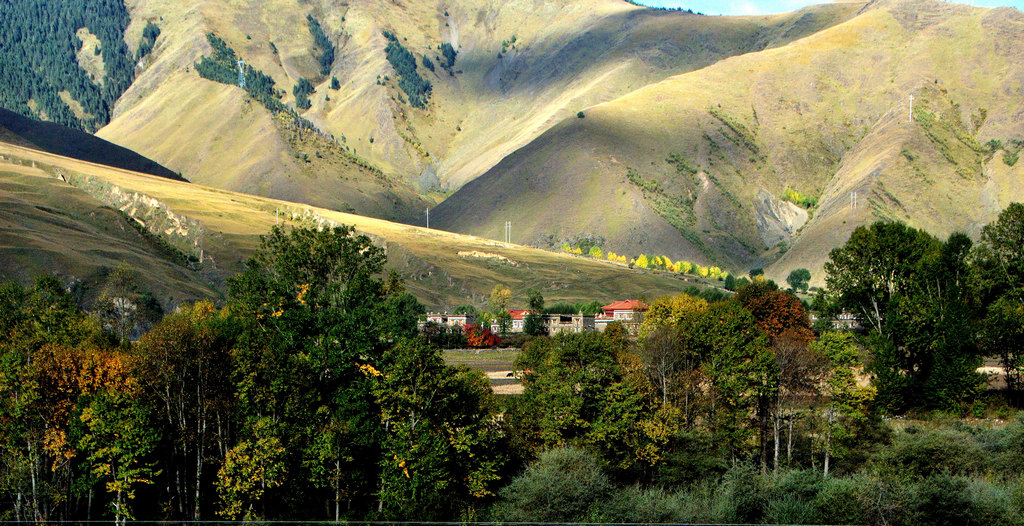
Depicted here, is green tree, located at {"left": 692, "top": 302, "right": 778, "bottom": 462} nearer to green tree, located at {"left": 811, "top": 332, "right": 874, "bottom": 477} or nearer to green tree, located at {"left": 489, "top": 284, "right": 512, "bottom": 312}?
green tree, located at {"left": 811, "top": 332, "right": 874, "bottom": 477}

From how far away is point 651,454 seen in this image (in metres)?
49.8

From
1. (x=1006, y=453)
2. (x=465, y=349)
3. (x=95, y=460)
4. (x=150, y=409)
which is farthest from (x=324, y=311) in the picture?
(x=465, y=349)

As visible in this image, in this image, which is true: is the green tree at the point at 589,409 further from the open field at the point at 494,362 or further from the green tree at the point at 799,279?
the green tree at the point at 799,279

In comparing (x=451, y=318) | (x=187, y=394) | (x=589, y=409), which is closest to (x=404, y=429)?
(x=187, y=394)

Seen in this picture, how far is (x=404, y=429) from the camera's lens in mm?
43656

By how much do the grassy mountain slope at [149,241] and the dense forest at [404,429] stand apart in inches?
1055

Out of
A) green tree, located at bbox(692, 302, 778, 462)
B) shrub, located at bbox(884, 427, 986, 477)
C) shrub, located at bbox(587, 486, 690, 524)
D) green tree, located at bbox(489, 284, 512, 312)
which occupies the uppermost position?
green tree, located at bbox(489, 284, 512, 312)

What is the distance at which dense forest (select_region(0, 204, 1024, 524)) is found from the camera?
40.5 meters

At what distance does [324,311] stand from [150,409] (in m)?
9.94

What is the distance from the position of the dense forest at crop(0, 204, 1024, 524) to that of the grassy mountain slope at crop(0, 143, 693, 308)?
26.8m

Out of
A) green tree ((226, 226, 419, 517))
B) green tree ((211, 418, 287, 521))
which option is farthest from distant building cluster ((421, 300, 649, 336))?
green tree ((211, 418, 287, 521))

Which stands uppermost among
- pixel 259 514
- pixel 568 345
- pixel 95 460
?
pixel 568 345

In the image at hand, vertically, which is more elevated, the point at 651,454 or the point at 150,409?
the point at 150,409

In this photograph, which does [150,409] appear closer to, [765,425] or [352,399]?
[352,399]
